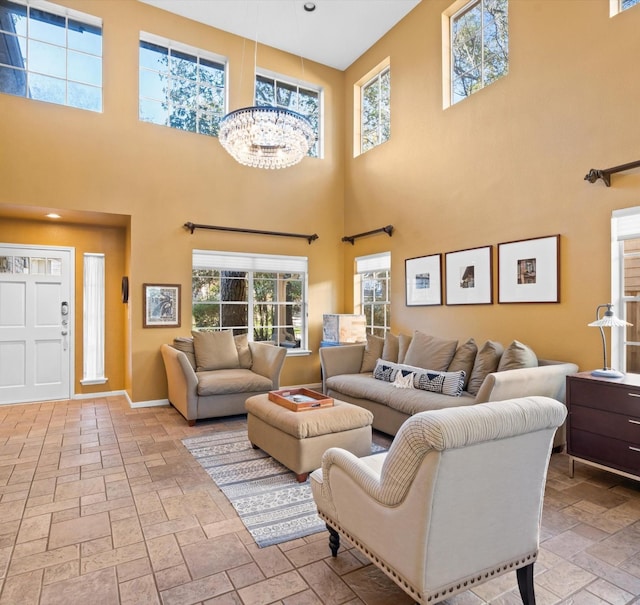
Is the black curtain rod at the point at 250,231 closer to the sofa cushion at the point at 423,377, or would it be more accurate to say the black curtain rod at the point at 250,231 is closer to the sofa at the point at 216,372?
the sofa at the point at 216,372

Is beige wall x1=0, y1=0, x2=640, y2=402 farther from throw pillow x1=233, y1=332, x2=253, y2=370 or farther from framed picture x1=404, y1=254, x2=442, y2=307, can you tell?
throw pillow x1=233, y1=332, x2=253, y2=370

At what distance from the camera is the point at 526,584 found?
1845 mm

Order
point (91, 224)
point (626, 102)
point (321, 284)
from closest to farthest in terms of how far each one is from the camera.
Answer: point (626, 102) < point (91, 224) < point (321, 284)

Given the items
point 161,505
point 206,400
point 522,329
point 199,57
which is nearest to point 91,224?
point 199,57

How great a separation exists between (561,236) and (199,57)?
5478 millimetres

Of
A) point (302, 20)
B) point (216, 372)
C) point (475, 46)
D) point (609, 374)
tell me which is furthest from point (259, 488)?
point (302, 20)

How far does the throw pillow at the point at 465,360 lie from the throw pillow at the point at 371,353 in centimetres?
124

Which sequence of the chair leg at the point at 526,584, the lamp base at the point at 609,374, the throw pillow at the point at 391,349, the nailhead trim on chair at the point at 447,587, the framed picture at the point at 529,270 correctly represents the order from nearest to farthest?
the nailhead trim on chair at the point at 447,587 < the chair leg at the point at 526,584 < the lamp base at the point at 609,374 < the framed picture at the point at 529,270 < the throw pillow at the point at 391,349

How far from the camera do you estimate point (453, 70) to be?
540 cm

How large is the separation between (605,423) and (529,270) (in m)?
1.72

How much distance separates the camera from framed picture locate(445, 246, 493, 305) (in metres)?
4.78

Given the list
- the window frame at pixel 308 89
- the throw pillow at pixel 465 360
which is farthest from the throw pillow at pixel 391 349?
the window frame at pixel 308 89

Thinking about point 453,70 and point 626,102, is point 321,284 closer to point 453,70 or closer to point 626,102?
point 453,70

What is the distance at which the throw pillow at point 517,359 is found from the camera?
371 cm
